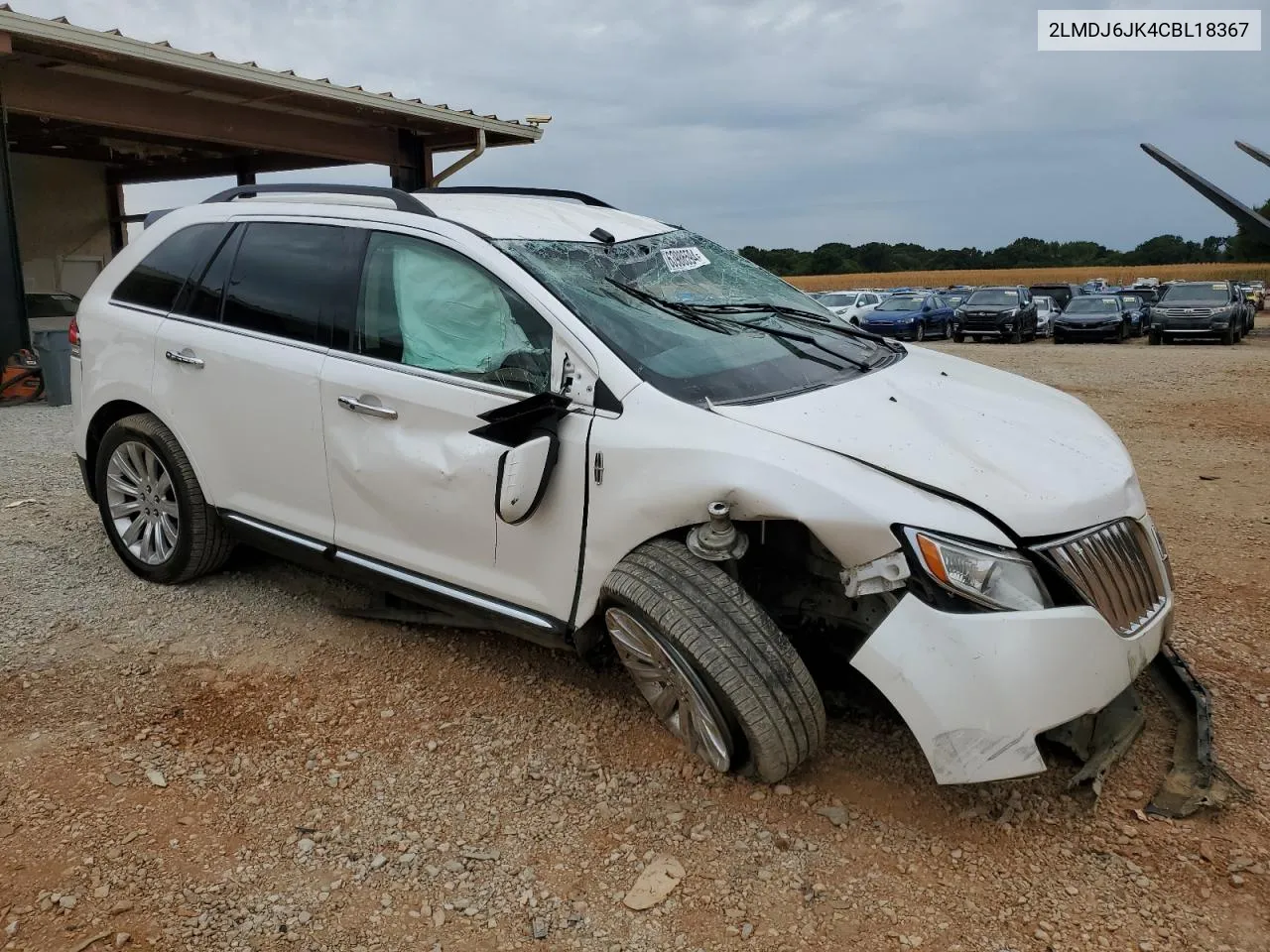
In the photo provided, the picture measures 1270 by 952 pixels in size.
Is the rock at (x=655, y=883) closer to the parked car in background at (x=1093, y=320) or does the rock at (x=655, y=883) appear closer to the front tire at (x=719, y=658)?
the front tire at (x=719, y=658)

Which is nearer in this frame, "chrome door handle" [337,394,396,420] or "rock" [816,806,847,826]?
"rock" [816,806,847,826]

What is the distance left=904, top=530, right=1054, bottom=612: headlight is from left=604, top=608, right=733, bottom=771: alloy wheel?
28.8 inches

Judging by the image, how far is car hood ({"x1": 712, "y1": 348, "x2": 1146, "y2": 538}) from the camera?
8.80 ft

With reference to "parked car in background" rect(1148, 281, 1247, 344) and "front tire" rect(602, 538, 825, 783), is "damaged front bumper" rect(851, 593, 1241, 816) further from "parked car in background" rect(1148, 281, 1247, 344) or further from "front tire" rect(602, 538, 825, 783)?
"parked car in background" rect(1148, 281, 1247, 344)

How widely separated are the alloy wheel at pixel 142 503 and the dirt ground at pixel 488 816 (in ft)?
1.05

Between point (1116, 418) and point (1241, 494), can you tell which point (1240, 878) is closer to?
point (1241, 494)

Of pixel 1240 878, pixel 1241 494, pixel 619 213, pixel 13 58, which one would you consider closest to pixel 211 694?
pixel 619 213

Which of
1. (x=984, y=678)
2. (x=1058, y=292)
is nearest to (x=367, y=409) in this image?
(x=984, y=678)

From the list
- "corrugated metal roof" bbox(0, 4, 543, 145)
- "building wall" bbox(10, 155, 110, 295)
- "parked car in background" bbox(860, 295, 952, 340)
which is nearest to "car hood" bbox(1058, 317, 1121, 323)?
"parked car in background" bbox(860, 295, 952, 340)

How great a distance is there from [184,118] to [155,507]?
829cm

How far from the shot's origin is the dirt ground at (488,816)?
245 cm

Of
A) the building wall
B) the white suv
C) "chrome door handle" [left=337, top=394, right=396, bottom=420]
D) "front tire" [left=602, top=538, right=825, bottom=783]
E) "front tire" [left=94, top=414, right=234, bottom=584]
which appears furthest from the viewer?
the building wall

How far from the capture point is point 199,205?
443 cm

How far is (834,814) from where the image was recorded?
2.88m
